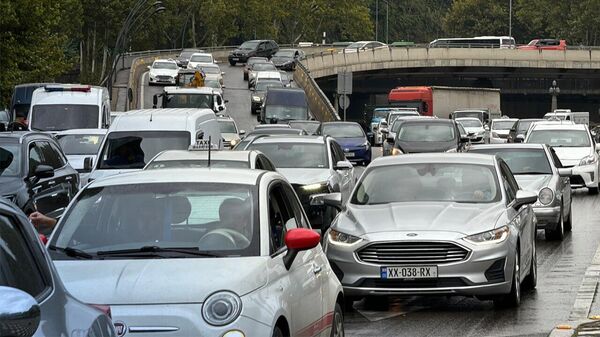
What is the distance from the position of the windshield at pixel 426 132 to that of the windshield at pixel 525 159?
1418 centimetres

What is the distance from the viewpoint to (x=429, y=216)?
13.6m

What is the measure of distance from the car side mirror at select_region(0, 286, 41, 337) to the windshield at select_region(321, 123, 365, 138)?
1750 inches

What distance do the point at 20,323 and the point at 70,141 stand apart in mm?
27324

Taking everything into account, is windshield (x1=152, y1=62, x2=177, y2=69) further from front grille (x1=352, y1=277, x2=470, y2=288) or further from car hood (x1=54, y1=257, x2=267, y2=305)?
car hood (x1=54, y1=257, x2=267, y2=305)

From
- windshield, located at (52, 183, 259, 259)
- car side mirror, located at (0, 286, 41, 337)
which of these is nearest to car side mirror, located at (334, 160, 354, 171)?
windshield, located at (52, 183, 259, 259)

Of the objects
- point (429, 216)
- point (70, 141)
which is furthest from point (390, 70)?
point (429, 216)

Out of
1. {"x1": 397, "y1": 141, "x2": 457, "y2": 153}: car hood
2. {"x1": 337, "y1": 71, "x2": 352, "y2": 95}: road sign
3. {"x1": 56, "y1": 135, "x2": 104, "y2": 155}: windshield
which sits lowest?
{"x1": 337, "y1": 71, "x2": 352, "y2": 95}: road sign

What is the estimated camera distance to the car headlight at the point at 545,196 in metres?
20.9

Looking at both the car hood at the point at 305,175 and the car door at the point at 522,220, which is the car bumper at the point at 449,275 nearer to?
the car door at the point at 522,220

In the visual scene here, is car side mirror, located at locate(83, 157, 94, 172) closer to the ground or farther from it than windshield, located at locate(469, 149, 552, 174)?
farther from it

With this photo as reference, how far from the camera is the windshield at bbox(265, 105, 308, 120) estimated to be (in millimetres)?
59188

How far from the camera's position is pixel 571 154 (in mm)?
32594

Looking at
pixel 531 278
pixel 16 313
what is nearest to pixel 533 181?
pixel 531 278

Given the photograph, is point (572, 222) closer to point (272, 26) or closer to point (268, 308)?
point (268, 308)
